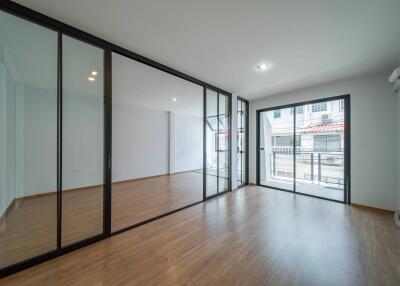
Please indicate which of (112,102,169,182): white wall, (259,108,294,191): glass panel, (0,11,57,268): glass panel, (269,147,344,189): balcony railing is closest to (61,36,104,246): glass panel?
(0,11,57,268): glass panel

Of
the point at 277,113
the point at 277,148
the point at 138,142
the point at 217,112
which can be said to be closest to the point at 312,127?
the point at 277,113

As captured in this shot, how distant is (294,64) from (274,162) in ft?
9.97

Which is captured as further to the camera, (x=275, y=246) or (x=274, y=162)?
(x=274, y=162)

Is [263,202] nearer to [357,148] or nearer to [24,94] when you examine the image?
[357,148]

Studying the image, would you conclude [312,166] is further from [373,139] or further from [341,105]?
[341,105]

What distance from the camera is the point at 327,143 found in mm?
3885

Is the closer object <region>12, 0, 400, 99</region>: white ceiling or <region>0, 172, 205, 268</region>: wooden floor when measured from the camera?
<region>12, 0, 400, 99</region>: white ceiling

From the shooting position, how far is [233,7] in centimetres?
161

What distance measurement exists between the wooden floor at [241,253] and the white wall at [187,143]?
4226 millimetres

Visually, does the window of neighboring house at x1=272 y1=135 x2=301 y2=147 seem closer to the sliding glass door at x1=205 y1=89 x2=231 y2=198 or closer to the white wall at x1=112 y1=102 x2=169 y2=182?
the sliding glass door at x1=205 y1=89 x2=231 y2=198

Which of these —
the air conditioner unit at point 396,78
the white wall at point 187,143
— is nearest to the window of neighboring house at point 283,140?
the air conditioner unit at point 396,78

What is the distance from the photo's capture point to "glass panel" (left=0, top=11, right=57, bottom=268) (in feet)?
6.13

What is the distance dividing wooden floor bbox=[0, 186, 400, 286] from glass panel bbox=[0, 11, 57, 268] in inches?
26.1

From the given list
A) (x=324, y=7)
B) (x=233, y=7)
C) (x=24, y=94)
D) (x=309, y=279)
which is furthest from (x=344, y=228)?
(x=24, y=94)
